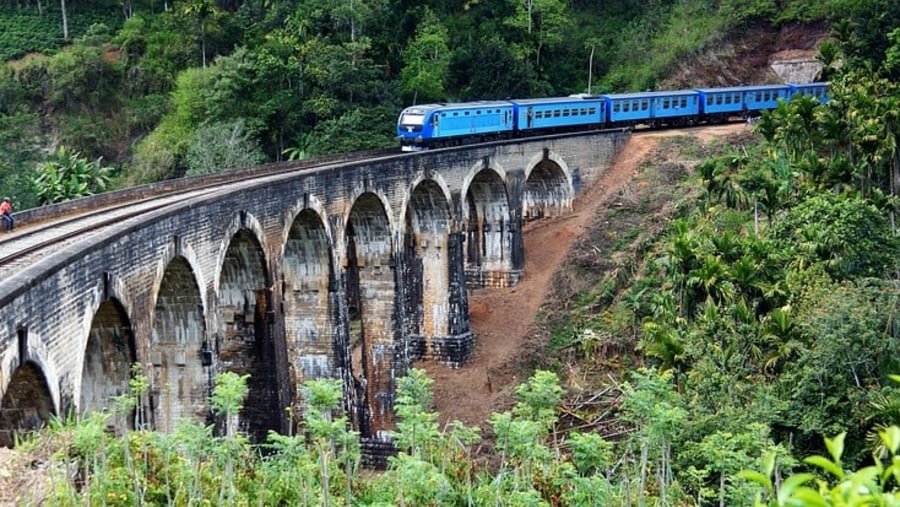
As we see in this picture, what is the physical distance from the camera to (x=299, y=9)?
183 feet

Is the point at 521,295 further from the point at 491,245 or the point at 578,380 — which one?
the point at 578,380

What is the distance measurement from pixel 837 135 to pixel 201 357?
2128 centimetres

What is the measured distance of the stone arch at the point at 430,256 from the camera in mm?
36375

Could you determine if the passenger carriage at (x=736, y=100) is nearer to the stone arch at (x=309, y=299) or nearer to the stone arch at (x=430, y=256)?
the stone arch at (x=430, y=256)

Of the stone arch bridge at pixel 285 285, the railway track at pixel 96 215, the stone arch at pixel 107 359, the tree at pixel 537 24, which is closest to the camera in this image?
the stone arch bridge at pixel 285 285

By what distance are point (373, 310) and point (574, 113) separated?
15287 millimetres

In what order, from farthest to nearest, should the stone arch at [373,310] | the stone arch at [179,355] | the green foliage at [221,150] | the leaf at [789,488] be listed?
1. the green foliage at [221,150]
2. the stone arch at [373,310]
3. the stone arch at [179,355]
4. the leaf at [789,488]

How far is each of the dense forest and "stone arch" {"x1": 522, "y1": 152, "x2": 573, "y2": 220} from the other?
3992 millimetres

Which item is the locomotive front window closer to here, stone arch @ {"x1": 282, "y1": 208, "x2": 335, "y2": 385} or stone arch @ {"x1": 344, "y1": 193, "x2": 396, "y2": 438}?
stone arch @ {"x1": 344, "y1": 193, "x2": 396, "y2": 438}

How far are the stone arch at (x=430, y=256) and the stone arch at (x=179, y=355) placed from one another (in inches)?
549

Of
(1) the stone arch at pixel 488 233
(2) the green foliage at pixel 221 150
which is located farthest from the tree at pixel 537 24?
(1) the stone arch at pixel 488 233

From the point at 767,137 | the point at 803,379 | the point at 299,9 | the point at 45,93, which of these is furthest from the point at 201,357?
the point at 45,93

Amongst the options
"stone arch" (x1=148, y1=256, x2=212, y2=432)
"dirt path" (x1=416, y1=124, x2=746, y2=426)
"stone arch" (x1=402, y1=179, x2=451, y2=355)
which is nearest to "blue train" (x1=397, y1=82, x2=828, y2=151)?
"dirt path" (x1=416, y1=124, x2=746, y2=426)

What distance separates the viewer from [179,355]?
2228 centimetres
